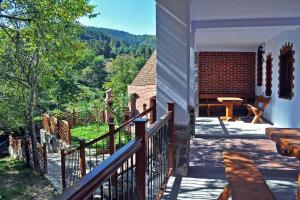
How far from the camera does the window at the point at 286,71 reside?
7474mm

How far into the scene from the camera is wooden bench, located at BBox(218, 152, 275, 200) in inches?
93.4

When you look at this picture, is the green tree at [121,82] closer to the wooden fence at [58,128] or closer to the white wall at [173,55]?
the wooden fence at [58,128]

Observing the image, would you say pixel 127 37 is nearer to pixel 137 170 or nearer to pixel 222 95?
pixel 222 95

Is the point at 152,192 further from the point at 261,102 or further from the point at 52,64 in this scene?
the point at 52,64

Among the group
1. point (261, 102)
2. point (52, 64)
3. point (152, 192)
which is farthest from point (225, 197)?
point (52, 64)

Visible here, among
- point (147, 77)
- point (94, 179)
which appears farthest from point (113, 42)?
point (94, 179)

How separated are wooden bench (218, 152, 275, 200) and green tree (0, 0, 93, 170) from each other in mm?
7647

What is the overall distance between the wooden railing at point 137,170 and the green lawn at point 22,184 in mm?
5366

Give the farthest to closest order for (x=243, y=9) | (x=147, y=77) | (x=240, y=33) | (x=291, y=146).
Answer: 1. (x=147, y=77)
2. (x=240, y=33)
3. (x=243, y=9)
4. (x=291, y=146)

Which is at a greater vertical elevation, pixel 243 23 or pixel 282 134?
pixel 243 23

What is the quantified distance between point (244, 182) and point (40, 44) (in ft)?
31.0

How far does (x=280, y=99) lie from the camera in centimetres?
795

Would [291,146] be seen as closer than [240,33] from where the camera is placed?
Yes

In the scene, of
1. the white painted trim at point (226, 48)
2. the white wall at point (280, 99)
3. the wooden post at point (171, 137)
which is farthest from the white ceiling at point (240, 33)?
the wooden post at point (171, 137)
